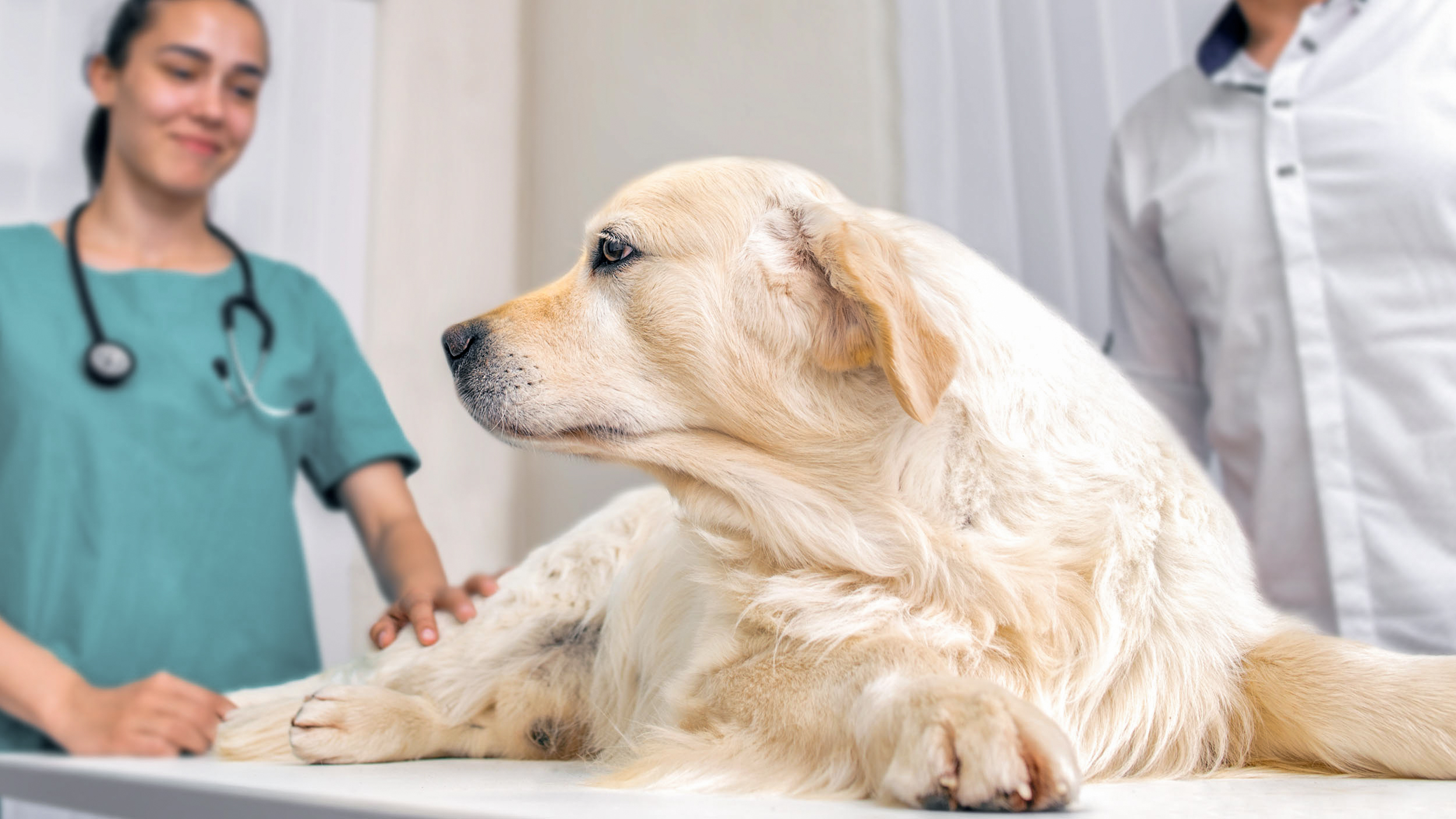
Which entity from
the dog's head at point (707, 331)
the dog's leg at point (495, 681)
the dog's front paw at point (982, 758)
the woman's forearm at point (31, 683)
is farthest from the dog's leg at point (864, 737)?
the woman's forearm at point (31, 683)

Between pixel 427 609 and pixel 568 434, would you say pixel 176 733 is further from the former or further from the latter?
pixel 568 434

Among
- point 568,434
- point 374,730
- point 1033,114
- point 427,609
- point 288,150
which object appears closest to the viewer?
point 568,434

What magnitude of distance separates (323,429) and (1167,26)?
4.64 ft

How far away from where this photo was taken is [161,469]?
4.11 feet

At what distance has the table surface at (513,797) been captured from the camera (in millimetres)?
357

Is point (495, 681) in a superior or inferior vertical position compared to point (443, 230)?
inferior

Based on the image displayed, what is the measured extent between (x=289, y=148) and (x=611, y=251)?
1.24 meters

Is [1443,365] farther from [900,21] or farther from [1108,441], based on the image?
[900,21]

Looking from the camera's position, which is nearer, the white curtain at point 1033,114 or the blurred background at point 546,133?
the blurred background at point 546,133

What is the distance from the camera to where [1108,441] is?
54 cm

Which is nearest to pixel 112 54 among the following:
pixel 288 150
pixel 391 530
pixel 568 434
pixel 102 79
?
pixel 102 79

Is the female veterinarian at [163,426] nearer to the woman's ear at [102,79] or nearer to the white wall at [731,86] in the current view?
the woman's ear at [102,79]

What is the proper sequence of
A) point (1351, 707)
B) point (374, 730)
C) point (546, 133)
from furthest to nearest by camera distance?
point (546, 133)
point (374, 730)
point (1351, 707)

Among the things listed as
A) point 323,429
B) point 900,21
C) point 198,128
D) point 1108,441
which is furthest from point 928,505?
point 198,128
